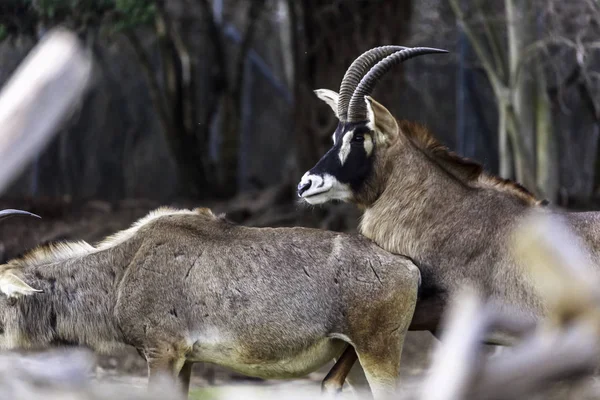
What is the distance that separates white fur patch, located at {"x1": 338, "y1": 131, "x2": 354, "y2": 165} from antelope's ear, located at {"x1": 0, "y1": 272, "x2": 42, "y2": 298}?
2.11 m

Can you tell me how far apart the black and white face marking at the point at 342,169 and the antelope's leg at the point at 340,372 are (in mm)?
1018

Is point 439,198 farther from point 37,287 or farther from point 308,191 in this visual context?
point 37,287

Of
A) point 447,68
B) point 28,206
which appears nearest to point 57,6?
point 28,206

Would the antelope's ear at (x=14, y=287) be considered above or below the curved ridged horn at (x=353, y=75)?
below

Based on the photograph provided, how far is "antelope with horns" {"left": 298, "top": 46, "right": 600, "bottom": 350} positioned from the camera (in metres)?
6.10

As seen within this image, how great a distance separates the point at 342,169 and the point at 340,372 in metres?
1.33

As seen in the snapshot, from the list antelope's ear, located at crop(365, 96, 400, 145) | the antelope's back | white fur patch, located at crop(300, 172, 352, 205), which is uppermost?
antelope's ear, located at crop(365, 96, 400, 145)

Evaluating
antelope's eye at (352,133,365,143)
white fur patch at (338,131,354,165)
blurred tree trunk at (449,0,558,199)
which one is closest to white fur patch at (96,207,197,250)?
white fur patch at (338,131,354,165)

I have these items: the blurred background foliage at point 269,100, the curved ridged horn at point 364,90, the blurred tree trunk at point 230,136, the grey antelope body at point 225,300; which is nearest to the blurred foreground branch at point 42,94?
the grey antelope body at point 225,300

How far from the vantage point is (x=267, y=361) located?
6000 mm

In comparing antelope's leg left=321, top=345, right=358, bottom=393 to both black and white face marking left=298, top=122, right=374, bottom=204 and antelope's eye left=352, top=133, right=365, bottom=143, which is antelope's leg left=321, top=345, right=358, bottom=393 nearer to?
black and white face marking left=298, top=122, right=374, bottom=204

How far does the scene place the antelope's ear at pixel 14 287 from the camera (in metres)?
5.80

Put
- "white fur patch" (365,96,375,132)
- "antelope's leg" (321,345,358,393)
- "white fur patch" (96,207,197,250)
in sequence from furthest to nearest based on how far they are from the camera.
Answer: "white fur patch" (365,96,375,132) → "white fur patch" (96,207,197,250) → "antelope's leg" (321,345,358,393)

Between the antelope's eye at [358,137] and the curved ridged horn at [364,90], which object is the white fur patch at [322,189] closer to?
the antelope's eye at [358,137]
